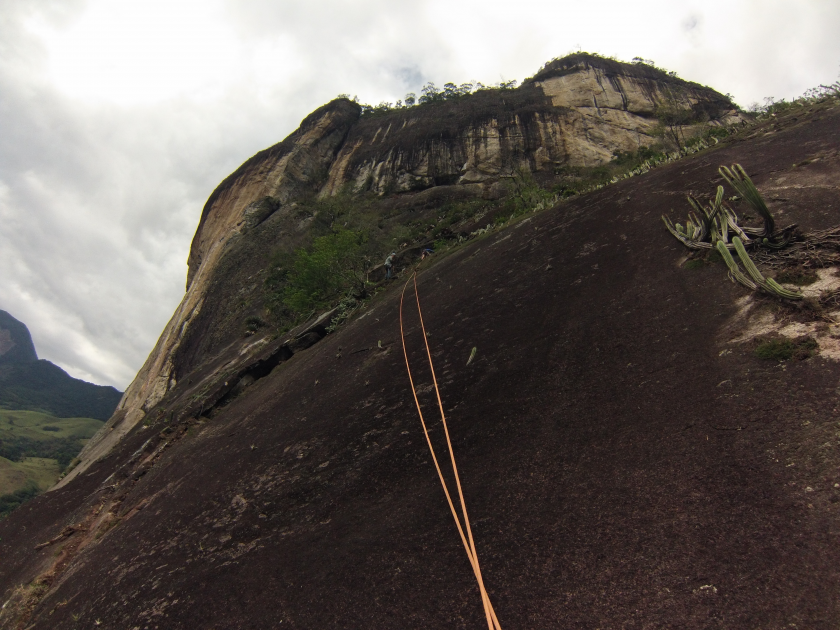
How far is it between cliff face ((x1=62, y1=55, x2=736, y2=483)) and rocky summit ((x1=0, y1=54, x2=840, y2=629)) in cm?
1984

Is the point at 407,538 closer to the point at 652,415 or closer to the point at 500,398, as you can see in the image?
the point at 500,398

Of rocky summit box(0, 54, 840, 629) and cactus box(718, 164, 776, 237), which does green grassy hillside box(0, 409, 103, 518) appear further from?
cactus box(718, 164, 776, 237)

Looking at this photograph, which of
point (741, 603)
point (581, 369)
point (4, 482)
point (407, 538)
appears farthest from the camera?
point (4, 482)

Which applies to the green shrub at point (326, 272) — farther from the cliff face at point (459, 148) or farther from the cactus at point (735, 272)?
the cactus at point (735, 272)

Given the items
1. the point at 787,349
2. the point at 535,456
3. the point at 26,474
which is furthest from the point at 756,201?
the point at 26,474

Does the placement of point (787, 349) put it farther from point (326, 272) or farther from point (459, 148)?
point (459, 148)

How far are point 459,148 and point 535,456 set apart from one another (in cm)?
3165

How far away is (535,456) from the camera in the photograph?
4273 mm

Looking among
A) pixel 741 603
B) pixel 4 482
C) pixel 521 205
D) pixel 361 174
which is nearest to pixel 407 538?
pixel 741 603

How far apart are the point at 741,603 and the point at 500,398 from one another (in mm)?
3051

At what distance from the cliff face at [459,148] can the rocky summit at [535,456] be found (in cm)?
1984

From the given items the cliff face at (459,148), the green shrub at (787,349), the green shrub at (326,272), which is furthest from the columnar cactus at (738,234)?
the cliff face at (459,148)

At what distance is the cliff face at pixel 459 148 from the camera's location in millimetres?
30797

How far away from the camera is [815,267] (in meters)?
4.61
